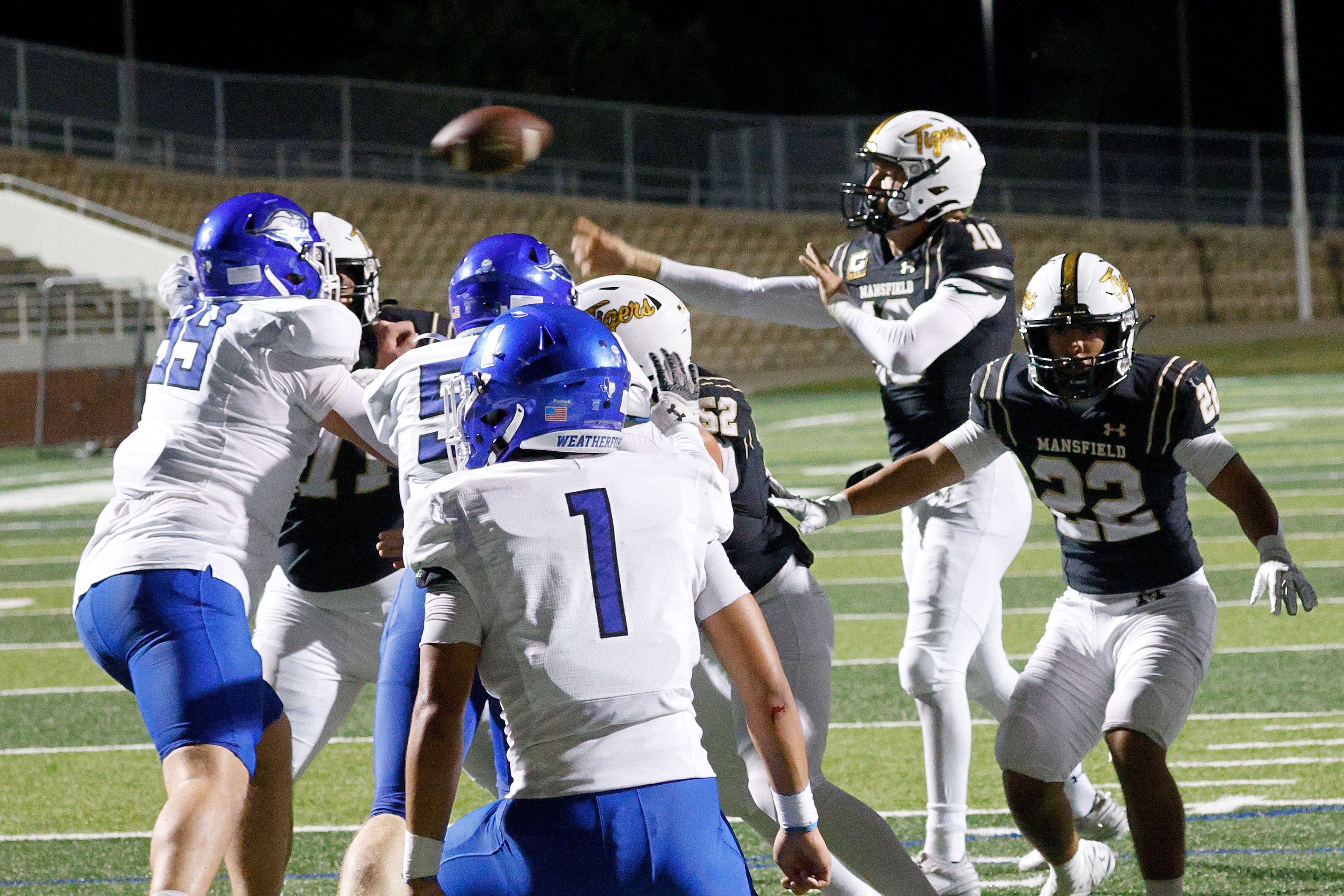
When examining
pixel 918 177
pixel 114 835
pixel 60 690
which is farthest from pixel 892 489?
pixel 60 690

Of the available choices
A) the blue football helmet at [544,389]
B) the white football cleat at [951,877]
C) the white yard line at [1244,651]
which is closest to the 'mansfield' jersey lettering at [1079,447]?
the white football cleat at [951,877]

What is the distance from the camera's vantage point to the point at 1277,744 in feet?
17.0

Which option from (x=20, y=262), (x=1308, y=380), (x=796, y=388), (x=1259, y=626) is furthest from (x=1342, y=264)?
(x=1259, y=626)

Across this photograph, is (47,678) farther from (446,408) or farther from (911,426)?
(446,408)

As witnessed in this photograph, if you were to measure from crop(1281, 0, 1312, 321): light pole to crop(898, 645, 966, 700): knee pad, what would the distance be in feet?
70.0

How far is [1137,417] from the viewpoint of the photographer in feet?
11.7

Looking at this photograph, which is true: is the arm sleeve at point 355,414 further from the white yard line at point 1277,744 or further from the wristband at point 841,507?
the white yard line at point 1277,744

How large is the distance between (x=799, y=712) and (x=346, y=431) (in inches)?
44.3

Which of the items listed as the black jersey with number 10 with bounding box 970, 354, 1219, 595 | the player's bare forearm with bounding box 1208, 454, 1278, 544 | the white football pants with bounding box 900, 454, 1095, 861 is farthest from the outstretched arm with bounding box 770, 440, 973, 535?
the player's bare forearm with bounding box 1208, 454, 1278, 544

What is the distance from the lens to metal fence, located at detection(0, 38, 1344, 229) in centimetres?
2392

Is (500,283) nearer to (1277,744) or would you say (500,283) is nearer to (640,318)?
(640,318)

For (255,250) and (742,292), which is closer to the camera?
(255,250)

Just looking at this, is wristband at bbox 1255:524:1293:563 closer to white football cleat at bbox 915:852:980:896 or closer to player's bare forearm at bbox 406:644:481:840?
white football cleat at bbox 915:852:980:896

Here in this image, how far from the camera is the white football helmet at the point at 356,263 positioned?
4.28 meters
